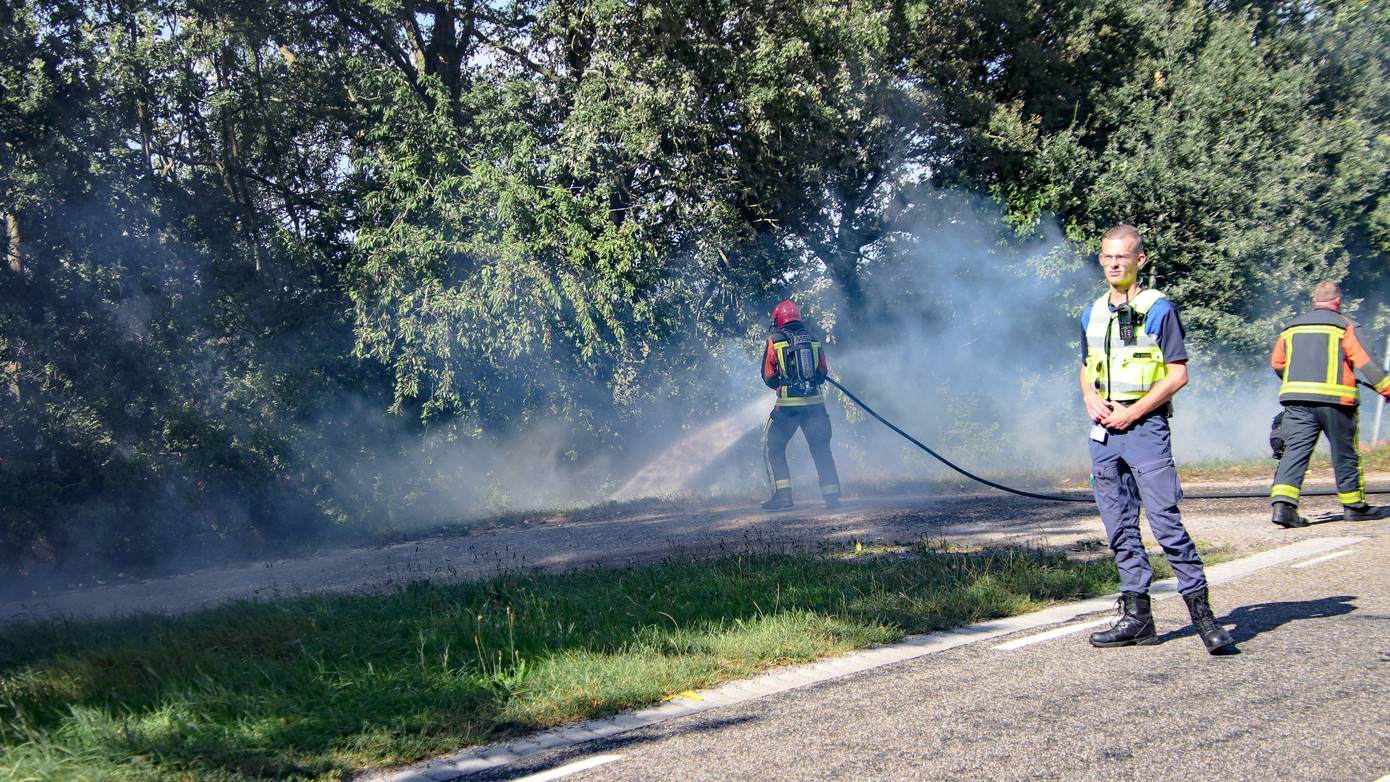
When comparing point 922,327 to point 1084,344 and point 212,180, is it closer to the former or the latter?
point 212,180

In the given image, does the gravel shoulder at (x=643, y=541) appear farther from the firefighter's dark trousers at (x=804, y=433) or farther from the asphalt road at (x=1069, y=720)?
the asphalt road at (x=1069, y=720)

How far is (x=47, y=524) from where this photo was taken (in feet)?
42.2

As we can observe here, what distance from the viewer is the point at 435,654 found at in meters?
5.49

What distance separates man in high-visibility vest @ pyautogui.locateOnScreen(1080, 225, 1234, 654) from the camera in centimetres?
506

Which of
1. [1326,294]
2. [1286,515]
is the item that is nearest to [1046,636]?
[1286,515]

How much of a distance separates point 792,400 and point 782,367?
39 centimetres

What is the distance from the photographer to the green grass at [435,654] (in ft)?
14.0

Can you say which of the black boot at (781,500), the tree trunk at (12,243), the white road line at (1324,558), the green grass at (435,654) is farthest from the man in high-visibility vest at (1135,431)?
the tree trunk at (12,243)

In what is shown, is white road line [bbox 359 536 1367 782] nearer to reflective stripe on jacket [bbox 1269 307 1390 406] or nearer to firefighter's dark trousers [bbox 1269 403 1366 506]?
firefighter's dark trousers [bbox 1269 403 1366 506]

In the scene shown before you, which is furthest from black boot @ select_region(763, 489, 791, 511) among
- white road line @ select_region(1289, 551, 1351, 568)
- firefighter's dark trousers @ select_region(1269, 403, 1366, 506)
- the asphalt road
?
the asphalt road

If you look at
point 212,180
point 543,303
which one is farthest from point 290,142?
point 543,303

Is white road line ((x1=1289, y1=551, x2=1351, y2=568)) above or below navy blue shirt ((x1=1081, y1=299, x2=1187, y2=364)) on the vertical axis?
below

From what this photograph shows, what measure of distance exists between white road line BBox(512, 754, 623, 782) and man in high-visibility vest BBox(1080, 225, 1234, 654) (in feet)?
8.33

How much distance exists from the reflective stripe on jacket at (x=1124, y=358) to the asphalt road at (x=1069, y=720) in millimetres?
1264
